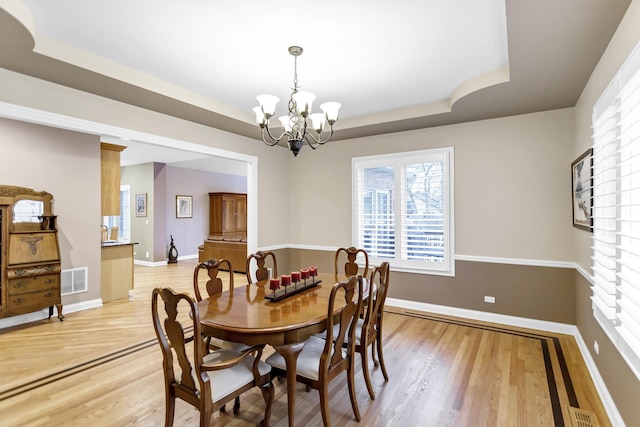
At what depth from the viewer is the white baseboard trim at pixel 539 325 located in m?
2.28

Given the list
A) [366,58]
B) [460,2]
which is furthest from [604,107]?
[366,58]

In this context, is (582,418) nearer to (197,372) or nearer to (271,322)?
(271,322)

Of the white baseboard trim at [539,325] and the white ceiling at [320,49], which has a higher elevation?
the white ceiling at [320,49]

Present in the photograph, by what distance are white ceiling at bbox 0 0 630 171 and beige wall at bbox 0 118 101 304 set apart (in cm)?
188

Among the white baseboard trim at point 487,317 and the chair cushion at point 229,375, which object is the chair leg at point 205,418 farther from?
the white baseboard trim at point 487,317

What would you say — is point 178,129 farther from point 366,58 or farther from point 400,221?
point 400,221

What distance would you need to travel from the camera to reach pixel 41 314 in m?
4.30

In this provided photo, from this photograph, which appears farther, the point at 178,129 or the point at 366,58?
the point at 178,129

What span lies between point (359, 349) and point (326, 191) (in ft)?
11.0

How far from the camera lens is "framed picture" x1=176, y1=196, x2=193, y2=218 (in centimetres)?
928

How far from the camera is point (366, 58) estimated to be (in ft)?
9.70

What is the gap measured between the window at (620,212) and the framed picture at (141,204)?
9227 millimetres

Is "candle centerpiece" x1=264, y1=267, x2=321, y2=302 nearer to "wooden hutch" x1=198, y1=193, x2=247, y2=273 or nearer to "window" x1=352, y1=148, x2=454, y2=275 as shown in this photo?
"window" x1=352, y1=148, x2=454, y2=275

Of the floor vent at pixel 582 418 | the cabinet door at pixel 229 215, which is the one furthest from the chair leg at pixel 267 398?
the cabinet door at pixel 229 215
